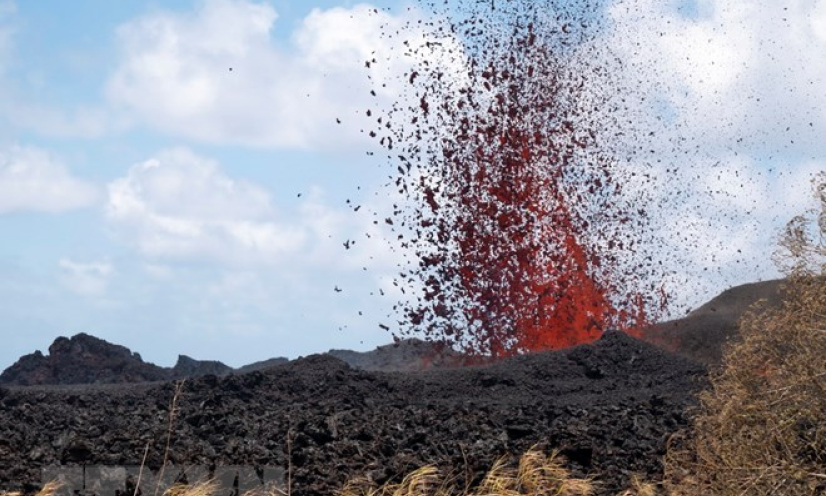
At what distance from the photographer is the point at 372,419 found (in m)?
9.73

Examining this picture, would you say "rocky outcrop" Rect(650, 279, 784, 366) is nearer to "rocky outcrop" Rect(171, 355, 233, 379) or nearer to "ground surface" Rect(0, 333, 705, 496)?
"ground surface" Rect(0, 333, 705, 496)

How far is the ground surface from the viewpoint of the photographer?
8102mm

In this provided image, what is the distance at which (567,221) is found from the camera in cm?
1919

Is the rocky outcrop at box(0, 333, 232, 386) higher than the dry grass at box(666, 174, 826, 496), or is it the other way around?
the rocky outcrop at box(0, 333, 232, 386)

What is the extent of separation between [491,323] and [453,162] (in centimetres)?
308

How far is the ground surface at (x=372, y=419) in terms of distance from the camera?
8102mm

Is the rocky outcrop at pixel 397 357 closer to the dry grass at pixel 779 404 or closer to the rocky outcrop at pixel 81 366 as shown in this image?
the rocky outcrop at pixel 81 366

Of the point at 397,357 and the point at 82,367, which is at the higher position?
the point at 397,357

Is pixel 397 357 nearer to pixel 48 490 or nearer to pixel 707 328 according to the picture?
pixel 707 328

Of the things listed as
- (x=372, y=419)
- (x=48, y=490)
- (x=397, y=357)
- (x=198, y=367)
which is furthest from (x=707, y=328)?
(x=48, y=490)

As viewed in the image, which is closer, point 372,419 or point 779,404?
point 779,404

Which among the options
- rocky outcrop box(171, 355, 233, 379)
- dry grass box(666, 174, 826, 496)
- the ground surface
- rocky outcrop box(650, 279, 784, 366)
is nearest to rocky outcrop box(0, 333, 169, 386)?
rocky outcrop box(171, 355, 233, 379)

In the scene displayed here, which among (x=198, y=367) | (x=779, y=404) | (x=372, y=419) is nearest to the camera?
(x=779, y=404)

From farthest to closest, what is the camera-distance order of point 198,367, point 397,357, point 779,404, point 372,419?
point 397,357 → point 198,367 → point 372,419 → point 779,404
